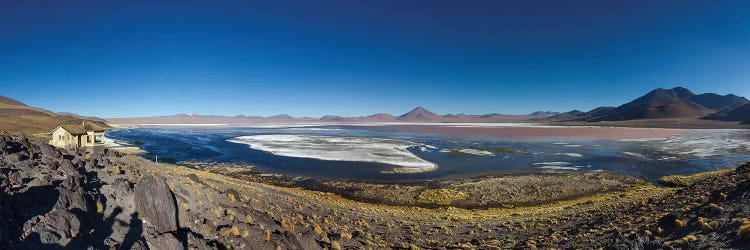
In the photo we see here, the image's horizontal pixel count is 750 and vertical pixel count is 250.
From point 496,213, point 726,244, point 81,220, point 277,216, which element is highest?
point 81,220

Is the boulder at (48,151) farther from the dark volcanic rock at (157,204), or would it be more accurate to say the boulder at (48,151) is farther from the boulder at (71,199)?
the dark volcanic rock at (157,204)

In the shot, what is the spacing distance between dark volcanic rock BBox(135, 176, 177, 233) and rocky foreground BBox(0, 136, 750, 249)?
0.02 meters

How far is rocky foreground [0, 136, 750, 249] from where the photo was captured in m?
8.12

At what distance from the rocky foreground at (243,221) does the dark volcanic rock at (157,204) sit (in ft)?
0.08

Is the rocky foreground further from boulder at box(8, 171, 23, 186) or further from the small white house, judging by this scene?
the small white house

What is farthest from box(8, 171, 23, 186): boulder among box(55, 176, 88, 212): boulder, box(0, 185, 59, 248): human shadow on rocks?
box(55, 176, 88, 212): boulder

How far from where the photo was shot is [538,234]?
16.1 metres

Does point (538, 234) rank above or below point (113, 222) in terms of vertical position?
below

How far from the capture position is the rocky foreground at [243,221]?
26.7 ft

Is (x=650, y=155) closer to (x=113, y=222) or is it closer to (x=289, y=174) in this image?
(x=289, y=174)

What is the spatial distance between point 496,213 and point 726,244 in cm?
1456

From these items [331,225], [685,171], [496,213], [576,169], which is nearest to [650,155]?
[685,171]

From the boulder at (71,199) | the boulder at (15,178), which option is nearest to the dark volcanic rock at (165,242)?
the boulder at (71,199)

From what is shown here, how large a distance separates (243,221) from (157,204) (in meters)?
2.69
